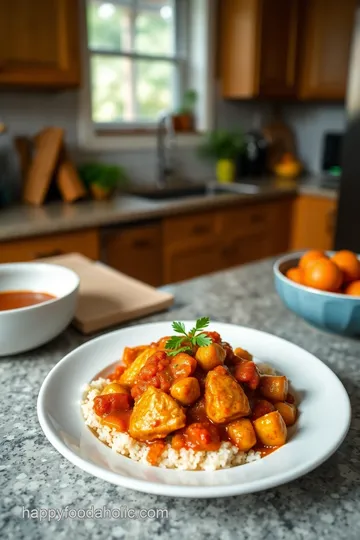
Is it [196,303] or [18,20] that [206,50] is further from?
[196,303]

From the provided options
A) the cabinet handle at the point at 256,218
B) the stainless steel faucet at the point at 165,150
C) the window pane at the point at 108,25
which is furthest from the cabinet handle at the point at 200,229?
the window pane at the point at 108,25

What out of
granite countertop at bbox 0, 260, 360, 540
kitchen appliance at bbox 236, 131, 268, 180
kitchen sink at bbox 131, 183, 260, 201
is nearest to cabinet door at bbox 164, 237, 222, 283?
kitchen sink at bbox 131, 183, 260, 201

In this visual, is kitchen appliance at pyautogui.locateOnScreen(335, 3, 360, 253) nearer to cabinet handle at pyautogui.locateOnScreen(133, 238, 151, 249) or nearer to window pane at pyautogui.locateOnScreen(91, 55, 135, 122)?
cabinet handle at pyautogui.locateOnScreen(133, 238, 151, 249)

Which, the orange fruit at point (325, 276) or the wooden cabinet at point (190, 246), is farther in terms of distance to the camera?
the wooden cabinet at point (190, 246)

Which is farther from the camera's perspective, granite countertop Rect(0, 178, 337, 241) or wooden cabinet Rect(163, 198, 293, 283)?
wooden cabinet Rect(163, 198, 293, 283)

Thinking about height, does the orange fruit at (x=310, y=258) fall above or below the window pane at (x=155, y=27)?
below

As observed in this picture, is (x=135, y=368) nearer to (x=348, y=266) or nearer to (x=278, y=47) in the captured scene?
(x=348, y=266)

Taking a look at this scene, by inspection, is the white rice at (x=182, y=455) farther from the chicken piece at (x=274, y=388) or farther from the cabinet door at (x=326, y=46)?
the cabinet door at (x=326, y=46)
